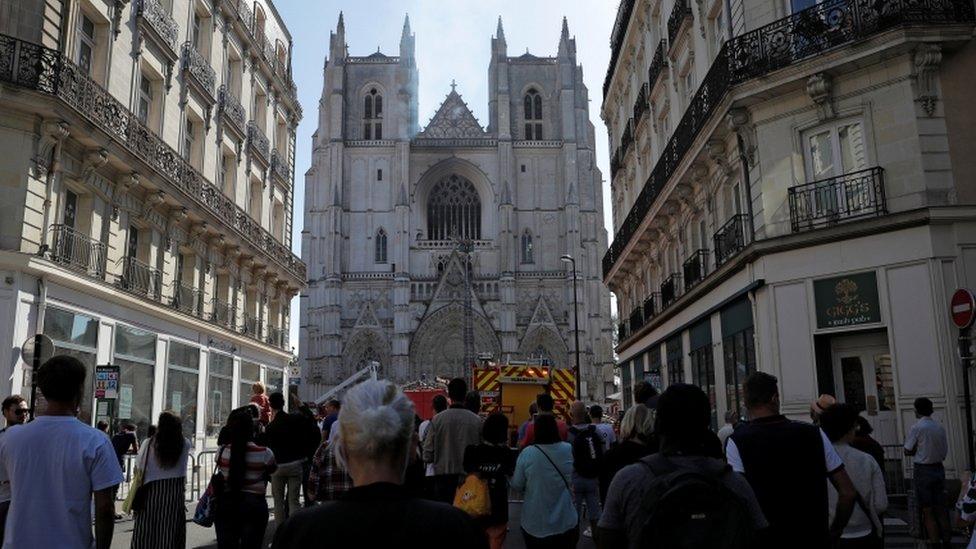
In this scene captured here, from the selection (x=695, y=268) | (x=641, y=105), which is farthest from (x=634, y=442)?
(x=641, y=105)

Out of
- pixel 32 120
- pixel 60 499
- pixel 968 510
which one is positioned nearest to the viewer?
pixel 60 499

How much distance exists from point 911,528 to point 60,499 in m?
8.96

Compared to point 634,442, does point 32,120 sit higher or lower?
higher

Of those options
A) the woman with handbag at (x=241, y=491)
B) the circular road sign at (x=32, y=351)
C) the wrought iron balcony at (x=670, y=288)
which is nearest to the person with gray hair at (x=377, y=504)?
the woman with handbag at (x=241, y=491)

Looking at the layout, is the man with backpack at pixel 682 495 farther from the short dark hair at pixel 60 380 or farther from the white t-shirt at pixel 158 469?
the white t-shirt at pixel 158 469

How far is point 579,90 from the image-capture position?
63.2m

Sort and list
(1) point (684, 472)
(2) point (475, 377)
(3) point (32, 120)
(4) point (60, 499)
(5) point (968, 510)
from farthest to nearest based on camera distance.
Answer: (2) point (475, 377) → (3) point (32, 120) → (5) point (968, 510) → (4) point (60, 499) → (1) point (684, 472)

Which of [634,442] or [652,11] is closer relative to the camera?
[634,442]

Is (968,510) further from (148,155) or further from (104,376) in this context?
(148,155)

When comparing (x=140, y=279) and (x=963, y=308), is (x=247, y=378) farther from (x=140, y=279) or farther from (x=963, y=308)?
(x=963, y=308)

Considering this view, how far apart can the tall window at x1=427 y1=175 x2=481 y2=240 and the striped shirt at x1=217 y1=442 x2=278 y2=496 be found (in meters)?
55.3

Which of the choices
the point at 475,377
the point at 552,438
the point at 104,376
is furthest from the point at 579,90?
the point at 552,438

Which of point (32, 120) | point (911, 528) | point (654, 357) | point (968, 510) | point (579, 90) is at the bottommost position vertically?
point (911, 528)

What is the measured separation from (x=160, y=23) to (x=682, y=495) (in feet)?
61.2
